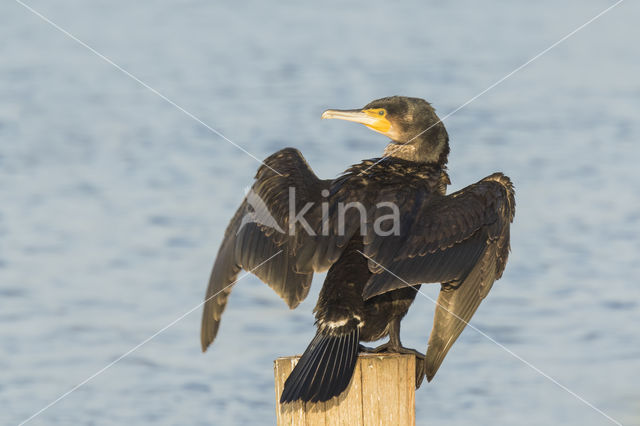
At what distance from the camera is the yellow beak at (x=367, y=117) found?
5504 millimetres

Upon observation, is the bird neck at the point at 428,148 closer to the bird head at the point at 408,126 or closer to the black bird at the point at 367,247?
the bird head at the point at 408,126

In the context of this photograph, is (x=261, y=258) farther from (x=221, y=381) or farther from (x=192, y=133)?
(x=192, y=133)

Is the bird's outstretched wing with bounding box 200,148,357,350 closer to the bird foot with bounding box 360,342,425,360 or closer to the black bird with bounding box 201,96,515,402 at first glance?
the black bird with bounding box 201,96,515,402

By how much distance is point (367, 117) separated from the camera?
555 cm

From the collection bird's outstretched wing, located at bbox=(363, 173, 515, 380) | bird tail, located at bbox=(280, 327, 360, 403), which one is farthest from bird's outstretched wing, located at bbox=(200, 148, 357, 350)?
bird tail, located at bbox=(280, 327, 360, 403)

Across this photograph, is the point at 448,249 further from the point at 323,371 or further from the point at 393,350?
the point at 323,371

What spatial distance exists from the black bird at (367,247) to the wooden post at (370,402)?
15 cm

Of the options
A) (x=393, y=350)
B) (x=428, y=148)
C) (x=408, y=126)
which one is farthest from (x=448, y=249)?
(x=408, y=126)

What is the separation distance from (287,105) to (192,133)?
4.77ft

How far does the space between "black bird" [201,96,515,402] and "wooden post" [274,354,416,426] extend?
0.15 metres

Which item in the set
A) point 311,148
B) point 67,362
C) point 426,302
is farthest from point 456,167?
point 67,362

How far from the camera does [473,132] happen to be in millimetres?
13969

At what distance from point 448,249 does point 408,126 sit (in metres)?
1.00

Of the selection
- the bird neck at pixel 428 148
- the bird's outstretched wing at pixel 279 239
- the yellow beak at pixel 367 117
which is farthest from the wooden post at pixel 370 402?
the yellow beak at pixel 367 117
